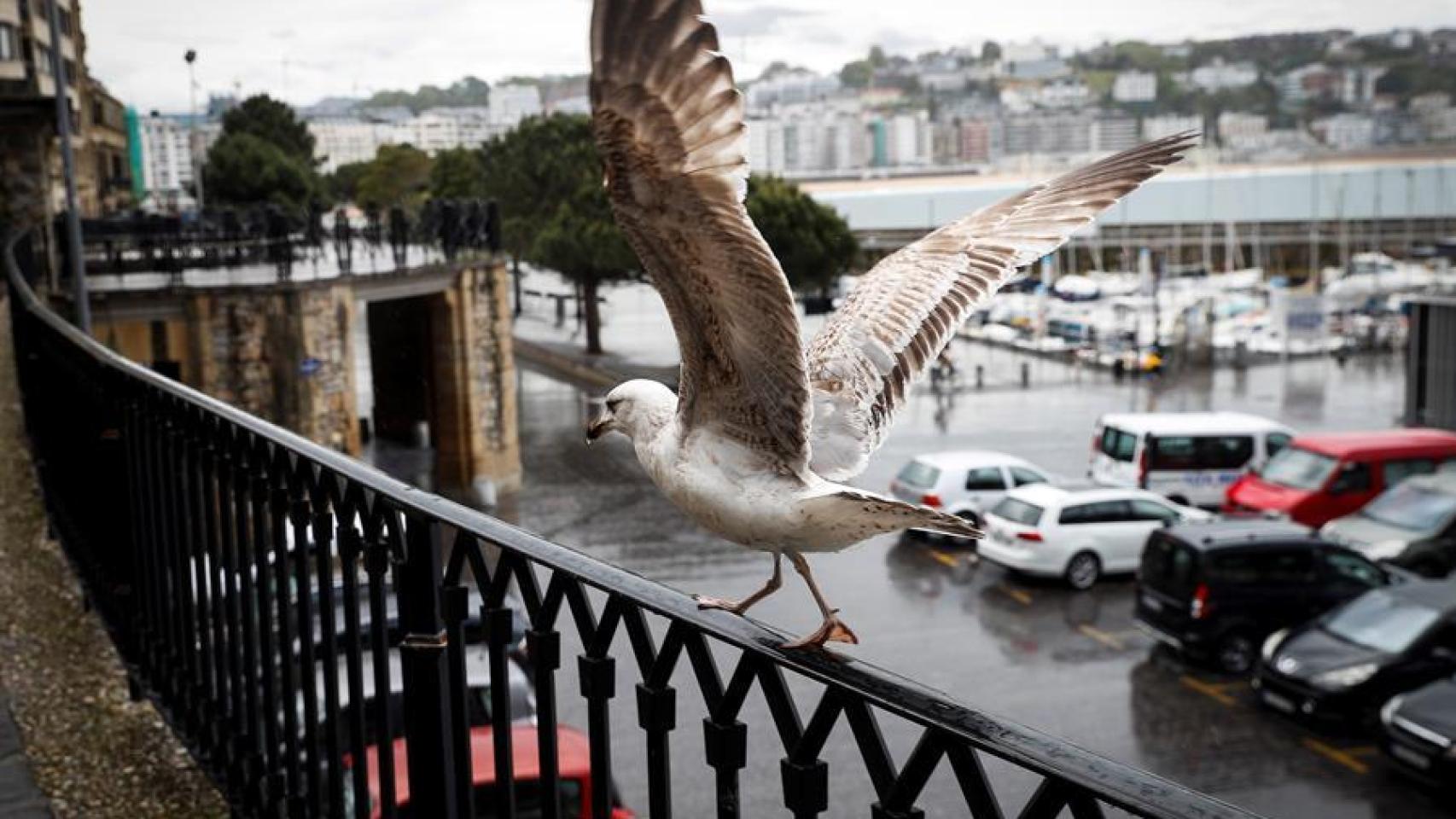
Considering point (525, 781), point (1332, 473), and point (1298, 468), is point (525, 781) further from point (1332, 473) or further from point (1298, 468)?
point (1298, 468)

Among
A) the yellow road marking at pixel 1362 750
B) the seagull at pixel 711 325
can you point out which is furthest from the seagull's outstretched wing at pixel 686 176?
the yellow road marking at pixel 1362 750

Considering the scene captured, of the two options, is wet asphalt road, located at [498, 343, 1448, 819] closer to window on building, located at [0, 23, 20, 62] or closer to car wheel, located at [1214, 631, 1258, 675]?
car wheel, located at [1214, 631, 1258, 675]

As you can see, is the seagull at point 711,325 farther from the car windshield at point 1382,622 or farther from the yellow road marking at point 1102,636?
the yellow road marking at point 1102,636

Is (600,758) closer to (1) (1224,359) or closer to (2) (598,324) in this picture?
(2) (598,324)

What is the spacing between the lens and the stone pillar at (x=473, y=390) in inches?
738

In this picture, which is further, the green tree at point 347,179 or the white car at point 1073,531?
the green tree at point 347,179

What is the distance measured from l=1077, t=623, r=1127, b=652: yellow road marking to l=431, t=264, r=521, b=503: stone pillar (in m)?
8.45

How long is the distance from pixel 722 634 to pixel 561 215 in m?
26.1

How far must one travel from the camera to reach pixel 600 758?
5.33 feet

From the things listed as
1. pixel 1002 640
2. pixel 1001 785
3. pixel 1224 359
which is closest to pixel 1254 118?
pixel 1224 359

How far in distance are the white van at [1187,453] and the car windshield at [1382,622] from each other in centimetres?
731

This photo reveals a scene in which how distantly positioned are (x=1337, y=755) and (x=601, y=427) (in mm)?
9208

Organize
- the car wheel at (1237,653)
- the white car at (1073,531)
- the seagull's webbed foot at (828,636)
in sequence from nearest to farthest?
the seagull's webbed foot at (828,636) < the car wheel at (1237,653) < the white car at (1073,531)

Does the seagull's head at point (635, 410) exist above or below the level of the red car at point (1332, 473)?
above
